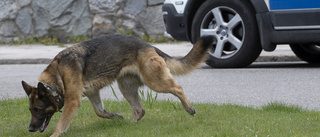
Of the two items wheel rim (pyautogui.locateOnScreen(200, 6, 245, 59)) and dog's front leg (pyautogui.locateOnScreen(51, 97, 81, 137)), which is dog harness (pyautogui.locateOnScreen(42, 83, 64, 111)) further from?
wheel rim (pyautogui.locateOnScreen(200, 6, 245, 59))

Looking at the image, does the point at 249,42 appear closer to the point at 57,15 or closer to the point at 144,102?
the point at 144,102

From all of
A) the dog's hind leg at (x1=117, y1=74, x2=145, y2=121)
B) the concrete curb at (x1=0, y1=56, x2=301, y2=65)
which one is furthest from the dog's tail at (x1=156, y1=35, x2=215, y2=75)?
the concrete curb at (x1=0, y1=56, x2=301, y2=65)

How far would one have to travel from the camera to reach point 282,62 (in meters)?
10.8

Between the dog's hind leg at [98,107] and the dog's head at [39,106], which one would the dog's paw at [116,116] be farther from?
the dog's head at [39,106]

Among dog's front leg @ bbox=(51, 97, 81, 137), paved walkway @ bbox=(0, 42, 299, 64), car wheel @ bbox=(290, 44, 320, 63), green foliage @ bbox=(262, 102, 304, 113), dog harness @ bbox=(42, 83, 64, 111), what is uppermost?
dog harness @ bbox=(42, 83, 64, 111)

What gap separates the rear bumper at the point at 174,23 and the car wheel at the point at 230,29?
0.30 meters

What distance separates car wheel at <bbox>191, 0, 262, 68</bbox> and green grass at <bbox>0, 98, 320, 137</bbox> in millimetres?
3166

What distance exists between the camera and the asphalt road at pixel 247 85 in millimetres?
6761

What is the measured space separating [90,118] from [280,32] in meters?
4.06

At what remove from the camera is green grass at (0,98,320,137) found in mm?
4730

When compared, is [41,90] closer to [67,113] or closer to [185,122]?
[67,113]

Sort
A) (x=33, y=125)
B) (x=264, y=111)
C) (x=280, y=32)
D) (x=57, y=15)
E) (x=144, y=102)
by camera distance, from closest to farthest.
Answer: (x=33, y=125) → (x=264, y=111) → (x=144, y=102) → (x=280, y=32) → (x=57, y=15)

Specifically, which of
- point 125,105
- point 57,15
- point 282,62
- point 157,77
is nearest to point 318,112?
point 157,77

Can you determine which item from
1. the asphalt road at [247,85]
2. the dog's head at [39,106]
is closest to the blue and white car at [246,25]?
the asphalt road at [247,85]
